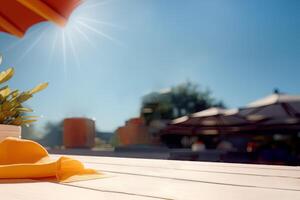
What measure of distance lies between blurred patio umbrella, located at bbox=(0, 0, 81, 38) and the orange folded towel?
3.98ft

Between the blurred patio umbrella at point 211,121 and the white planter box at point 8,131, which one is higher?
the blurred patio umbrella at point 211,121

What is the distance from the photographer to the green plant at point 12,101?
1951 millimetres

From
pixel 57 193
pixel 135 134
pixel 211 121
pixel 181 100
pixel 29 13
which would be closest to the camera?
pixel 57 193

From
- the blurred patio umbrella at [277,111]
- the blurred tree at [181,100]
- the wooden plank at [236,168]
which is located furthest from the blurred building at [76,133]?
the wooden plank at [236,168]

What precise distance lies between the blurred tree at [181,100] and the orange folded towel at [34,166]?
17.9m

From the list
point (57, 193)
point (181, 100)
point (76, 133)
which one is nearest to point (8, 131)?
point (57, 193)

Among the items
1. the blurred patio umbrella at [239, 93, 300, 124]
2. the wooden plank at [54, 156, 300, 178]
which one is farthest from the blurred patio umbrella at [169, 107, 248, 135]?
the wooden plank at [54, 156, 300, 178]

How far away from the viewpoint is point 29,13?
255cm

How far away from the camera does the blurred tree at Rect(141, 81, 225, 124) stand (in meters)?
20.4

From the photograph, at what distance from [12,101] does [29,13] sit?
91 centimetres

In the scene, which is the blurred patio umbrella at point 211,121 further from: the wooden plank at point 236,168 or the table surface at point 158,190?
the table surface at point 158,190

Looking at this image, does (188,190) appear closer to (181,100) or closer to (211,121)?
(211,121)

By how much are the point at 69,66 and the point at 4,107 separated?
23808 mm

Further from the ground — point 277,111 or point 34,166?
point 277,111
